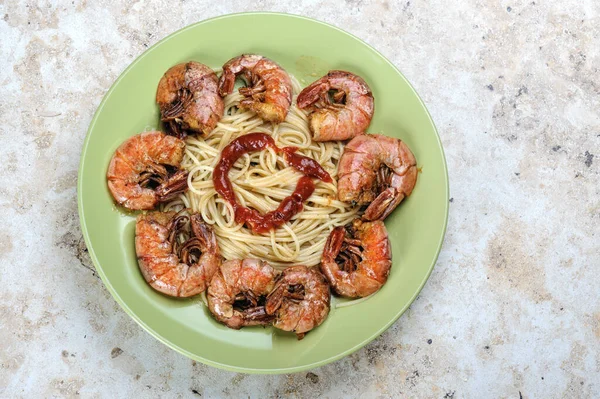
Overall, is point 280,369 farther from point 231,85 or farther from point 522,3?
point 522,3

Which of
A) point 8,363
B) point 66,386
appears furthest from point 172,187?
point 8,363

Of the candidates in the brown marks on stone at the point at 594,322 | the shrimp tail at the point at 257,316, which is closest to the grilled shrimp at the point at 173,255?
the shrimp tail at the point at 257,316

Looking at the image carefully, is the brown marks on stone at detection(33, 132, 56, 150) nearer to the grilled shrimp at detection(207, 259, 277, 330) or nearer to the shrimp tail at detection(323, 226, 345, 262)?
the grilled shrimp at detection(207, 259, 277, 330)

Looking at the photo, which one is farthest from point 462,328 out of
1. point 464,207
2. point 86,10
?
point 86,10

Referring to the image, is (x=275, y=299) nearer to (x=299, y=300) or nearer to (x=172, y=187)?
(x=299, y=300)

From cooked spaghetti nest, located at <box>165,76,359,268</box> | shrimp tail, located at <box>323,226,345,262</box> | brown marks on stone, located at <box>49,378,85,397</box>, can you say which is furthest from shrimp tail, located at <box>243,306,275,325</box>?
brown marks on stone, located at <box>49,378,85,397</box>

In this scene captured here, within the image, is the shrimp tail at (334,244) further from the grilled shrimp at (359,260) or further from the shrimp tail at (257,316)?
the shrimp tail at (257,316)
